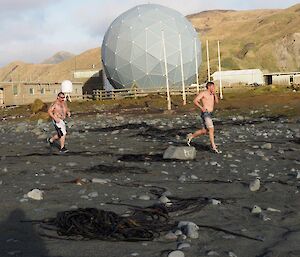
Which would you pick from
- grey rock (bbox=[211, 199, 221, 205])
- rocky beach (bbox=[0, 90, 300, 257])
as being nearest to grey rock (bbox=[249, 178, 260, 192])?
rocky beach (bbox=[0, 90, 300, 257])

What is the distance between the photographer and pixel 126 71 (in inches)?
1877

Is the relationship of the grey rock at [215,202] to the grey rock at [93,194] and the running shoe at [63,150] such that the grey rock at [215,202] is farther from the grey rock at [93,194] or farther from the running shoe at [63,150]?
the running shoe at [63,150]

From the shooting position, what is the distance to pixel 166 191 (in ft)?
25.8

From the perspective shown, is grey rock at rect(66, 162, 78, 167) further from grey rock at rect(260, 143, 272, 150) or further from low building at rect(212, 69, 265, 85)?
low building at rect(212, 69, 265, 85)

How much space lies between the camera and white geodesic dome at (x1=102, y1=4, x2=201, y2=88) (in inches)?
1839

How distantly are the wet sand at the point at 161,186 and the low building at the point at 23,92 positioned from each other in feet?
130

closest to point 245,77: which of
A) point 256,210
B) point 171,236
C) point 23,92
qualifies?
point 23,92

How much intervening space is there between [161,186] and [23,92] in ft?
163

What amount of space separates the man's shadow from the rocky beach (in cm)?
1

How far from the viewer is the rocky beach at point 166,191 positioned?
510 cm

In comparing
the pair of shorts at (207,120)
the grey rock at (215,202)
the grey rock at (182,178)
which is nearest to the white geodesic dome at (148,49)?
the pair of shorts at (207,120)

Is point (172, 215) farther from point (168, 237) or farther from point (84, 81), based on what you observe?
point (84, 81)

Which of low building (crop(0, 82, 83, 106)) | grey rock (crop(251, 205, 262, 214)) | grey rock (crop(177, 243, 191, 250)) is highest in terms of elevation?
low building (crop(0, 82, 83, 106))

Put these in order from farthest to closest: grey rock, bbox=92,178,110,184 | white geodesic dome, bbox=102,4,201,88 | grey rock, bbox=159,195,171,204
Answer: white geodesic dome, bbox=102,4,201,88, grey rock, bbox=92,178,110,184, grey rock, bbox=159,195,171,204
